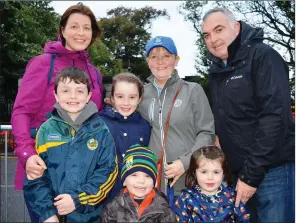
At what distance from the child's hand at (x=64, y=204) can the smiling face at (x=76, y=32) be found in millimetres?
1421

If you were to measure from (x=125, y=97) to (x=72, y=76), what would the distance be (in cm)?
53

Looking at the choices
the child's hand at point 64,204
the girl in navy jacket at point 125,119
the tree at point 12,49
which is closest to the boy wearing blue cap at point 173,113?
the girl in navy jacket at point 125,119

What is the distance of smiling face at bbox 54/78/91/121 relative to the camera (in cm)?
327

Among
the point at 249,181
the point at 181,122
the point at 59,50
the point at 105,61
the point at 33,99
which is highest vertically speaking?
the point at 105,61

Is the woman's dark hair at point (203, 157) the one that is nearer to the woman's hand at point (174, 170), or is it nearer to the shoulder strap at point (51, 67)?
the woman's hand at point (174, 170)

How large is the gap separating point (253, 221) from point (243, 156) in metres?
0.68

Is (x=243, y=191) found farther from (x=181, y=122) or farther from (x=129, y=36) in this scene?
(x=129, y=36)

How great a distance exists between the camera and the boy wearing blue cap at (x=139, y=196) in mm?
3092

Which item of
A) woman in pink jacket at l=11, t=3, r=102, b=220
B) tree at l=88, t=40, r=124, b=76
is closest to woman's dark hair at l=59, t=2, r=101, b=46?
woman in pink jacket at l=11, t=3, r=102, b=220

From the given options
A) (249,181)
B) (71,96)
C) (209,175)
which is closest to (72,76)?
(71,96)

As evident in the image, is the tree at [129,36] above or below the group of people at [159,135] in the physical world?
above

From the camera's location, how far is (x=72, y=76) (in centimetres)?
334

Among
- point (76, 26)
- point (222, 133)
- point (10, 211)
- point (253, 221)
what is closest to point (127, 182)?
point (222, 133)

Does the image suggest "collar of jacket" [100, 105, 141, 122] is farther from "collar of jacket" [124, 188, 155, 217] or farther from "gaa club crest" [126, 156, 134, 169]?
"collar of jacket" [124, 188, 155, 217]
